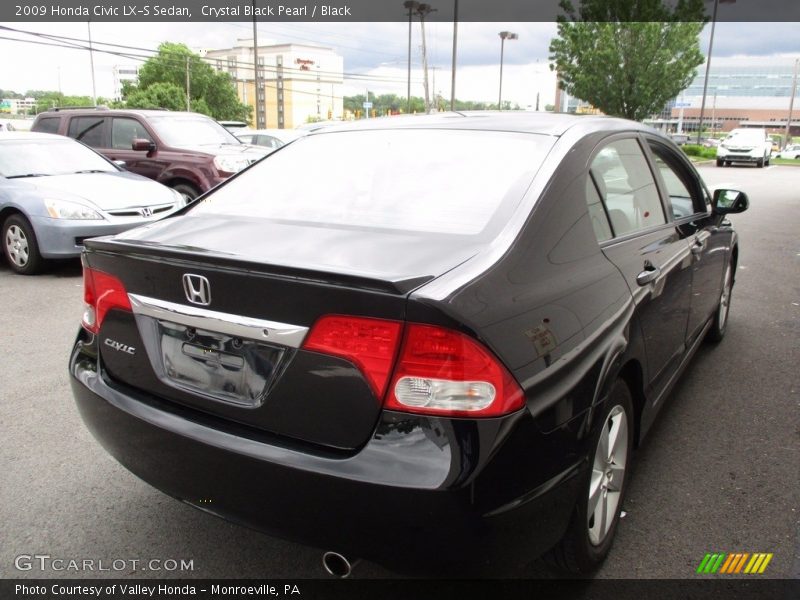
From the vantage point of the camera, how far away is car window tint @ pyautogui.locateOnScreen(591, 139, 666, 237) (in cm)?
274

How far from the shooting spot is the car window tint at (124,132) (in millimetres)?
10766

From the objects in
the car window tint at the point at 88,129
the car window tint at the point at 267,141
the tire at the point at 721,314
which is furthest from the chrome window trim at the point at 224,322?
the car window tint at the point at 267,141

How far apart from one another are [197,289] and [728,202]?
3.43m

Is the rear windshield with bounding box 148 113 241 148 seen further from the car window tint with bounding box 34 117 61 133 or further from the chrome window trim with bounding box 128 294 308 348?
the chrome window trim with bounding box 128 294 308 348

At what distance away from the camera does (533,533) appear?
1922mm

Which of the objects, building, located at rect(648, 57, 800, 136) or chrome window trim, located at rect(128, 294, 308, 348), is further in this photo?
building, located at rect(648, 57, 800, 136)

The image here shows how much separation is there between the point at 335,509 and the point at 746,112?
13946cm

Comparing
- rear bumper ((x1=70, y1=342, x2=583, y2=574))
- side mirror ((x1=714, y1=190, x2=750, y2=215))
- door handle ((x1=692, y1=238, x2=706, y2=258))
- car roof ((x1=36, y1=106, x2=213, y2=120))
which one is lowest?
rear bumper ((x1=70, y1=342, x2=583, y2=574))

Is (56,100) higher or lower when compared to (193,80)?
lower

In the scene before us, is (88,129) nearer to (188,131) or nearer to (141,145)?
(188,131)

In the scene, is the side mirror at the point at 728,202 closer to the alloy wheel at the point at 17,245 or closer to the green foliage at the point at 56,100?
the alloy wheel at the point at 17,245

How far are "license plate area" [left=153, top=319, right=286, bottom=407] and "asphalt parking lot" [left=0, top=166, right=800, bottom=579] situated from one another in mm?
790

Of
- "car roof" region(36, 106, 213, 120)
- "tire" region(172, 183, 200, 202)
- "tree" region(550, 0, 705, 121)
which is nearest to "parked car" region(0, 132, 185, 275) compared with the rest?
"tire" region(172, 183, 200, 202)

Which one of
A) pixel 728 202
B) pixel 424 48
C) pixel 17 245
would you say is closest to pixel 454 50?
pixel 424 48
